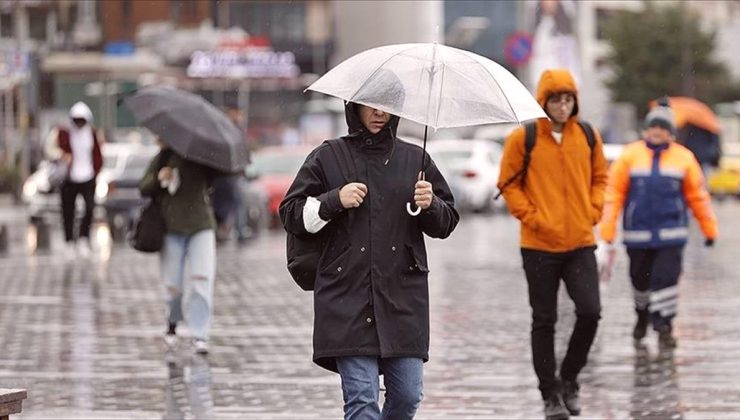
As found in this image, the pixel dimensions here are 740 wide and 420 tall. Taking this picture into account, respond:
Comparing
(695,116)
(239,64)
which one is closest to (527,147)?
(695,116)

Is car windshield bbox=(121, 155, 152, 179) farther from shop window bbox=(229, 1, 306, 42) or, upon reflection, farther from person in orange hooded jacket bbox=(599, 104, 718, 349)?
shop window bbox=(229, 1, 306, 42)

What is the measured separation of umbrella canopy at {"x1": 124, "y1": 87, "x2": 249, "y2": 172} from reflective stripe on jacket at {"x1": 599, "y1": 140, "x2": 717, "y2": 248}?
251cm

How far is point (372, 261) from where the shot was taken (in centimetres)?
699

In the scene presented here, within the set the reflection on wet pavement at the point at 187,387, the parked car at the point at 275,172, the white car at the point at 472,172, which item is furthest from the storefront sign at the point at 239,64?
the reflection on wet pavement at the point at 187,387

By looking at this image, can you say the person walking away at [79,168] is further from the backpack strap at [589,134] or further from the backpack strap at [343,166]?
the backpack strap at [343,166]

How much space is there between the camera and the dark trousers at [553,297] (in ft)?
31.6

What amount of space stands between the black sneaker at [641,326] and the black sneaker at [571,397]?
336cm

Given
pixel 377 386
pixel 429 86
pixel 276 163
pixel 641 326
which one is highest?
pixel 429 86

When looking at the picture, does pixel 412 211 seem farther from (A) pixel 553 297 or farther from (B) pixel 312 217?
(A) pixel 553 297

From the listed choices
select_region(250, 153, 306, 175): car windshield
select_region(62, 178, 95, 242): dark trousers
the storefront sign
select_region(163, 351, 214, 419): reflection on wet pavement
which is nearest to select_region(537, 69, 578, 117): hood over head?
select_region(163, 351, 214, 419): reflection on wet pavement

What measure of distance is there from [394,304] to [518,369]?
490 cm

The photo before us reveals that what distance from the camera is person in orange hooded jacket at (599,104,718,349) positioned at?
12656 mm

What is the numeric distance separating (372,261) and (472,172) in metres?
33.2

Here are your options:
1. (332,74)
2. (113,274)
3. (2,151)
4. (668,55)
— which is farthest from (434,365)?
(668,55)
